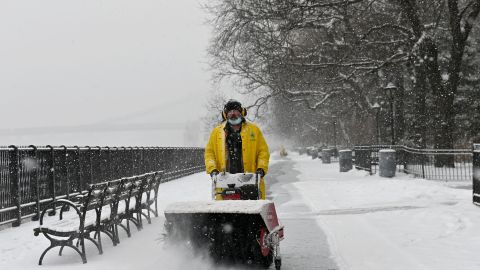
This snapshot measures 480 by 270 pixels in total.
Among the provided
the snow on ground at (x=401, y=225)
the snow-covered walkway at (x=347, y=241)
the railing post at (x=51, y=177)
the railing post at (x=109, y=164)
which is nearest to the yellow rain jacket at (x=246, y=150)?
the snow-covered walkway at (x=347, y=241)

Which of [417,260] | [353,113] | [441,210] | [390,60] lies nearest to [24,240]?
[417,260]

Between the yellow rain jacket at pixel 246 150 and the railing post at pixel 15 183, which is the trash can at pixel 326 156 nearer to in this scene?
the railing post at pixel 15 183

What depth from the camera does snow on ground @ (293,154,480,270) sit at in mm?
7328

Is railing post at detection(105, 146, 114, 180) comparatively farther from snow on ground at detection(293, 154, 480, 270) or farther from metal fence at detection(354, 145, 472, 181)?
metal fence at detection(354, 145, 472, 181)

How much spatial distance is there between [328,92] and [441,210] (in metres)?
23.8

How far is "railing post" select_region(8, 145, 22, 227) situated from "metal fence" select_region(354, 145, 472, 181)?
12.4m

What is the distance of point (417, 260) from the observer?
724 cm

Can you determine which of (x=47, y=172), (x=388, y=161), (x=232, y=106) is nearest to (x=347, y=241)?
(x=232, y=106)

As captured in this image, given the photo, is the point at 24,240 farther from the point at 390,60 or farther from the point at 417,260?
the point at 390,60

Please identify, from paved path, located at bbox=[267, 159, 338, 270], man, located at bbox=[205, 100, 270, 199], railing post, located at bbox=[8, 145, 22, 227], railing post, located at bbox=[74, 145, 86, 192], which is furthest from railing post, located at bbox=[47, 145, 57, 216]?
man, located at bbox=[205, 100, 270, 199]

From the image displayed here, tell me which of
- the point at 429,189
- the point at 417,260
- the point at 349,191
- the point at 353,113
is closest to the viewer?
the point at 417,260

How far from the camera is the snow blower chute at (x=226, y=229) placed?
20.5ft

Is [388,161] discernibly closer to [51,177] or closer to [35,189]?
[51,177]

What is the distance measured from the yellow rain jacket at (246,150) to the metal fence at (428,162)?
12064mm
